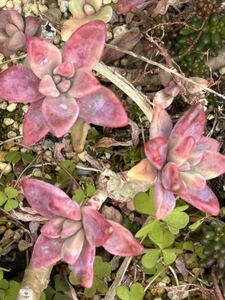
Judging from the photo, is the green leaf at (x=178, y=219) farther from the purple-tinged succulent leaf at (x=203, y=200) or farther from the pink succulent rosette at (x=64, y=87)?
the pink succulent rosette at (x=64, y=87)

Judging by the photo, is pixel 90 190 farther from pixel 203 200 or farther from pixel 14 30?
pixel 14 30

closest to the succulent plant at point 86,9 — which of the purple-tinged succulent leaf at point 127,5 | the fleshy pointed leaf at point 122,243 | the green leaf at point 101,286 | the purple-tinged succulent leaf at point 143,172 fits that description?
the purple-tinged succulent leaf at point 127,5

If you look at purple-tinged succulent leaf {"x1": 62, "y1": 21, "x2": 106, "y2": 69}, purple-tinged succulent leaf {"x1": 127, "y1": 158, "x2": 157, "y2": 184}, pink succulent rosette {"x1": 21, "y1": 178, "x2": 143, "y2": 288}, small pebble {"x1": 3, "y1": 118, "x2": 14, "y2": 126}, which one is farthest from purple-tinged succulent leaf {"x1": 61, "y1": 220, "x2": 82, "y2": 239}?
small pebble {"x1": 3, "y1": 118, "x2": 14, "y2": 126}

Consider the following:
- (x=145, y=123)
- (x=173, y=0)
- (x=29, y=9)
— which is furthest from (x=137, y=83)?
(x=29, y=9)

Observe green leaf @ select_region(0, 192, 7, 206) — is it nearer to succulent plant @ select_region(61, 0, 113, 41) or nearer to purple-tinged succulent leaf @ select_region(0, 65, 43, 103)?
purple-tinged succulent leaf @ select_region(0, 65, 43, 103)

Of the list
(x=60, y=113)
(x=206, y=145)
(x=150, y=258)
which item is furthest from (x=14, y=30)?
(x=150, y=258)

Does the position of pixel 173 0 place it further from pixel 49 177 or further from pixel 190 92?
pixel 49 177
